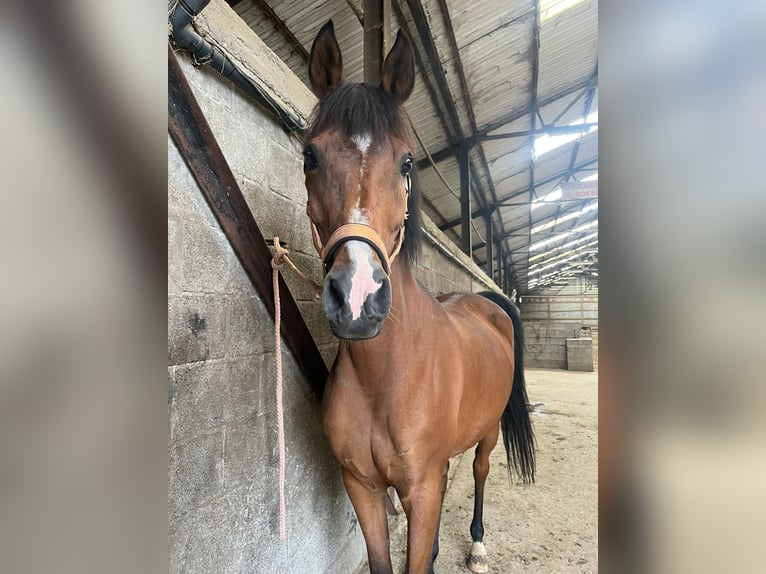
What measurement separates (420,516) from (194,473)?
0.50 meters

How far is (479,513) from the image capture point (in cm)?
158

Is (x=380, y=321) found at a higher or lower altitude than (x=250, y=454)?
higher

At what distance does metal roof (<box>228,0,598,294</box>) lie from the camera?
218 centimetres

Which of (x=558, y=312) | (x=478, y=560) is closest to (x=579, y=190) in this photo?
(x=478, y=560)

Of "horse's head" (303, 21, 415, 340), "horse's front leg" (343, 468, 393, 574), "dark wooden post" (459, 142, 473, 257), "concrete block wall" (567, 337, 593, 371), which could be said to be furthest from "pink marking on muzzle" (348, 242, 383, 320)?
"concrete block wall" (567, 337, 593, 371)

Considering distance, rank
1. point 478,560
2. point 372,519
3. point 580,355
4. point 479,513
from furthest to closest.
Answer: point 580,355
point 479,513
point 478,560
point 372,519

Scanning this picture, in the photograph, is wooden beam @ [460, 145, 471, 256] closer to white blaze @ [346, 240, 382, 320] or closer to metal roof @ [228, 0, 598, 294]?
metal roof @ [228, 0, 598, 294]

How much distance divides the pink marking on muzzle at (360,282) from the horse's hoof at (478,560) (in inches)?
54.4

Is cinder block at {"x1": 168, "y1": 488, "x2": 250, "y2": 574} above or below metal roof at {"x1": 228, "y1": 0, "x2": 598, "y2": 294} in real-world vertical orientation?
below

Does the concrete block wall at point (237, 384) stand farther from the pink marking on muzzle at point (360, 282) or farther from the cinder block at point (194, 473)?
the pink marking on muzzle at point (360, 282)

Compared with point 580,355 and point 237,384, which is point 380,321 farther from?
point 580,355

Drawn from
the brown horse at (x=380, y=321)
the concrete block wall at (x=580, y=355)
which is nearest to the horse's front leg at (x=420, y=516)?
the brown horse at (x=380, y=321)

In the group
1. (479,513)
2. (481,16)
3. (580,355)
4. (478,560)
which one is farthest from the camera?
(580,355)

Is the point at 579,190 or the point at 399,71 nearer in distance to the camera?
the point at 399,71
